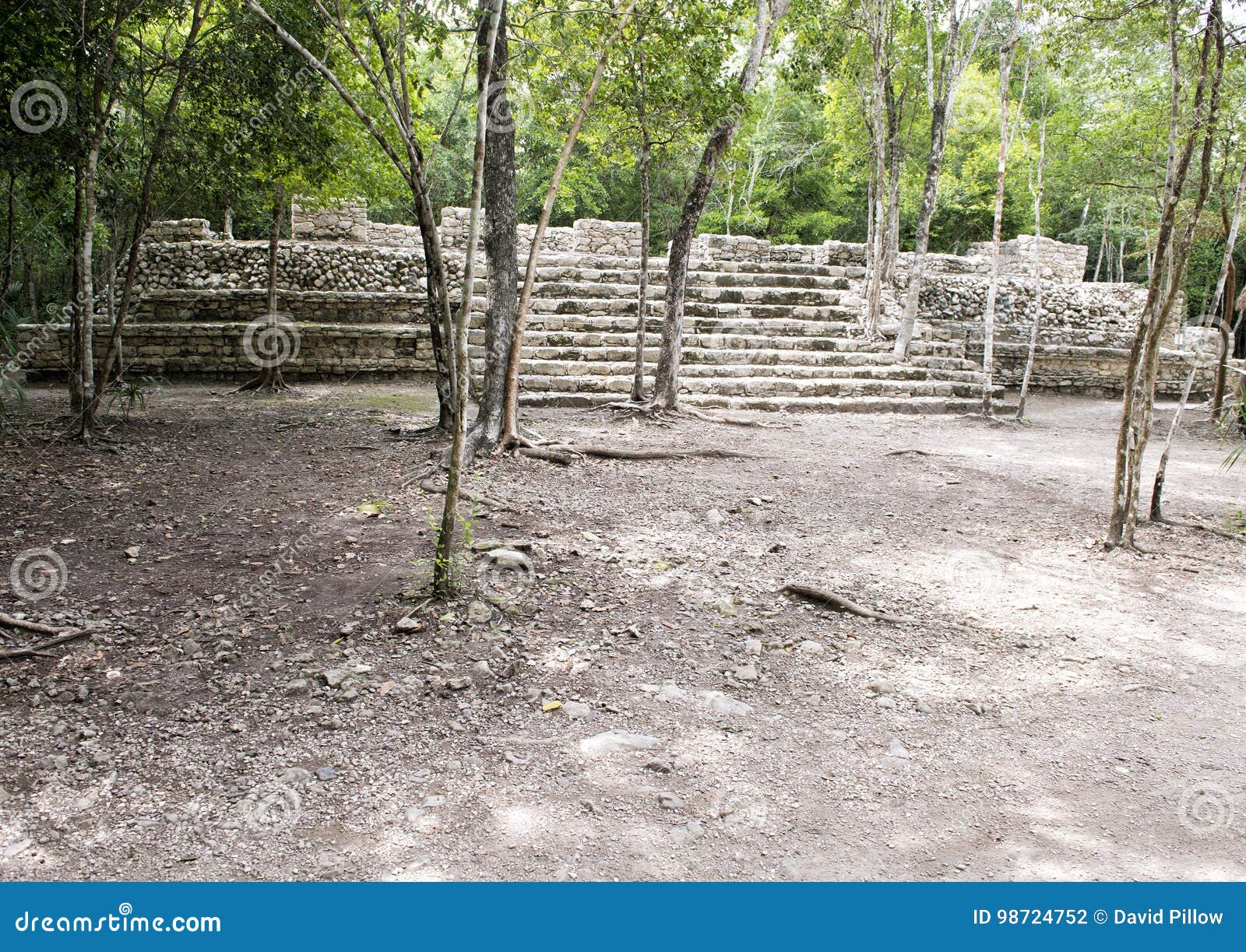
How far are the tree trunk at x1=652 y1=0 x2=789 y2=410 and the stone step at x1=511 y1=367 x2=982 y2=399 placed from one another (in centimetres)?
125

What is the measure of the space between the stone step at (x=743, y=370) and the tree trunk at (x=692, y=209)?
153 cm

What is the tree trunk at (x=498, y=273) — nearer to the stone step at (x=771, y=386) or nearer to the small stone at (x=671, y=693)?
Answer: the stone step at (x=771, y=386)

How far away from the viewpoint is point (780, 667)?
11.4 feet

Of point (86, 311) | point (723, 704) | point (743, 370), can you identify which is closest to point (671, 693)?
point (723, 704)

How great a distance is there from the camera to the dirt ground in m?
2.34

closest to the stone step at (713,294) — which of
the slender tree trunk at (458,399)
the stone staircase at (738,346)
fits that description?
the stone staircase at (738,346)

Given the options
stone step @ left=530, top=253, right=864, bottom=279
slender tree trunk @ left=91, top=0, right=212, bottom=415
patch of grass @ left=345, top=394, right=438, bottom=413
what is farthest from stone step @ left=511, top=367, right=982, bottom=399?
slender tree trunk @ left=91, top=0, right=212, bottom=415

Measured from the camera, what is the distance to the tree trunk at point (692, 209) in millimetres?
7867

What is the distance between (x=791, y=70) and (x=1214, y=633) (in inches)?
283

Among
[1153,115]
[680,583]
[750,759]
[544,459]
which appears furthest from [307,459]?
[1153,115]

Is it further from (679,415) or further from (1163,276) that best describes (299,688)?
(679,415)

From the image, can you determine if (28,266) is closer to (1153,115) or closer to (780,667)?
(780,667)

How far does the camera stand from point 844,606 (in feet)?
13.4

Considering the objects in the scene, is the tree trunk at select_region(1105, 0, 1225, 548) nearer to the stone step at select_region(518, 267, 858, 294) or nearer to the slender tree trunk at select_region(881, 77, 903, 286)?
the slender tree trunk at select_region(881, 77, 903, 286)
